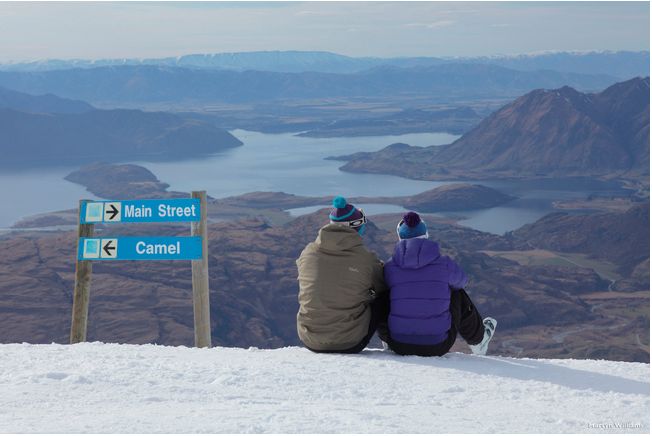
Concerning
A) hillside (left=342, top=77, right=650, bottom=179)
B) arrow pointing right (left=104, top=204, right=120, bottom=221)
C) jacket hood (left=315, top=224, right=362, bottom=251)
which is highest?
jacket hood (left=315, top=224, right=362, bottom=251)

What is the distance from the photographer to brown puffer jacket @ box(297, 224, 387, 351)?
4.97 meters

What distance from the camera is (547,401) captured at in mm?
4305

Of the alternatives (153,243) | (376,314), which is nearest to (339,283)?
(376,314)

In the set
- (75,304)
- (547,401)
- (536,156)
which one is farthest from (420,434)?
(536,156)

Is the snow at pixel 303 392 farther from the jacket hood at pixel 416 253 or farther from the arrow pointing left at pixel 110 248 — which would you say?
the arrow pointing left at pixel 110 248

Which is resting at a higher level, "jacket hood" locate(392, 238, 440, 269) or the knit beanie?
the knit beanie

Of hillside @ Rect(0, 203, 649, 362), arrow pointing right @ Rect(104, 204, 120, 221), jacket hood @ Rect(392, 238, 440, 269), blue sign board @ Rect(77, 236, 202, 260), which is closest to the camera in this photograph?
jacket hood @ Rect(392, 238, 440, 269)

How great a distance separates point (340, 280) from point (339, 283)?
0.02 metres

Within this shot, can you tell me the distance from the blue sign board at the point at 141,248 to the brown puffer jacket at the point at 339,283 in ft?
3.42

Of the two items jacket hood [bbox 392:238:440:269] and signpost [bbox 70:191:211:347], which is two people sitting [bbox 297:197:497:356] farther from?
signpost [bbox 70:191:211:347]

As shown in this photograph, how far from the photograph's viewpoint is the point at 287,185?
14100cm

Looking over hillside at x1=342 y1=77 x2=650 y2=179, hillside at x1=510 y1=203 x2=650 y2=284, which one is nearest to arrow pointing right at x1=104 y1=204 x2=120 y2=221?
hillside at x1=510 y1=203 x2=650 y2=284

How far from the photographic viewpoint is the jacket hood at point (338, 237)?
4965 millimetres

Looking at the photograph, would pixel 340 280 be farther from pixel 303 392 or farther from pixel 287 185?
pixel 287 185
